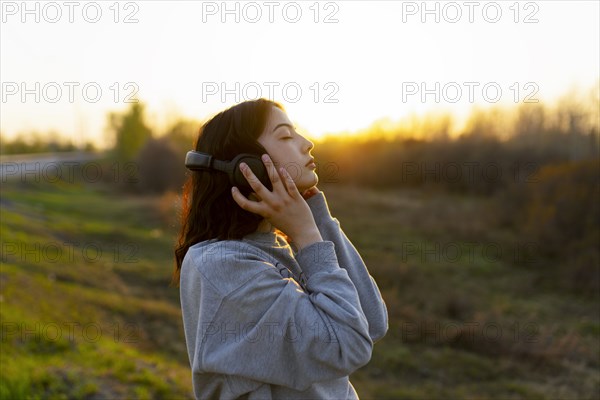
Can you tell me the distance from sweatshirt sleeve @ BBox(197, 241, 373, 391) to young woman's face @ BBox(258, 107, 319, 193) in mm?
341

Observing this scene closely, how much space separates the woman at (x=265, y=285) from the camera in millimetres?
1401

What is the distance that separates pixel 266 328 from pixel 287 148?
1.82 ft

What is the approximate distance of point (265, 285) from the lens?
1.43 metres

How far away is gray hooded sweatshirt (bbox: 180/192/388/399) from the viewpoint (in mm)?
1396

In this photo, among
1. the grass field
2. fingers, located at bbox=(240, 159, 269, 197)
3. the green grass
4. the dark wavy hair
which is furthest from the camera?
the grass field

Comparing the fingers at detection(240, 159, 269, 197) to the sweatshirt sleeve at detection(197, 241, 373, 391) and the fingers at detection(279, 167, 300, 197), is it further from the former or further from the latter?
the sweatshirt sleeve at detection(197, 241, 373, 391)

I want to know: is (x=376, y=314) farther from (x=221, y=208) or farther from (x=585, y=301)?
(x=585, y=301)

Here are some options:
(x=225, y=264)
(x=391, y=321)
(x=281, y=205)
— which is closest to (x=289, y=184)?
(x=281, y=205)

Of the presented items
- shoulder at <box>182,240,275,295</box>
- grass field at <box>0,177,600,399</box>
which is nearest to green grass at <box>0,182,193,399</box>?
grass field at <box>0,177,600,399</box>

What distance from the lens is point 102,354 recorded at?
484 cm

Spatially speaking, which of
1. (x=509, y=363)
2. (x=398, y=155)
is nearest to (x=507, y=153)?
(x=398, y=155)

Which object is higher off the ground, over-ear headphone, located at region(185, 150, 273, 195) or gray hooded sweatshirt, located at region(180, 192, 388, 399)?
over-ear headphone, located at region(185, 150, 273, 195)

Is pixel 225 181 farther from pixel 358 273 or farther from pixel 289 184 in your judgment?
pixel 358 273

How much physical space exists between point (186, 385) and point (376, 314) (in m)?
3.51
